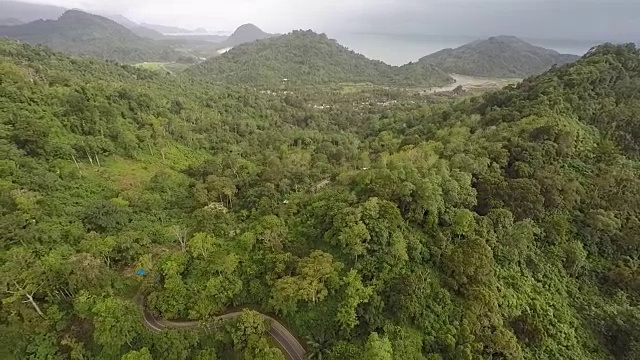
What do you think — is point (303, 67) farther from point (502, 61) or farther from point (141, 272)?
point (141, 272)

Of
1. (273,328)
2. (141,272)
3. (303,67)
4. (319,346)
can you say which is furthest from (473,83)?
(141,272)

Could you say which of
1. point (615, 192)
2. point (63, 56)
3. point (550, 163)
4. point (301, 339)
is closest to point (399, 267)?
point (301, 339)

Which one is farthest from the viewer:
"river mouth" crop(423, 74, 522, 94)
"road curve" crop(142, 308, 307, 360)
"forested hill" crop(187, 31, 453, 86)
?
"forested hill" crop(187, 31, 453, 86)

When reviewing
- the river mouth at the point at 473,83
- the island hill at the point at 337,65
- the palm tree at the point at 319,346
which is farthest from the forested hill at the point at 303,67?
the palm tree at the point at 319,346

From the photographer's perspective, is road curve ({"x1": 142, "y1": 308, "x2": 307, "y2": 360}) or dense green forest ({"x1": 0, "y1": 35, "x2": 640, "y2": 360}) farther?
dense green forest ({"x1": 0, "y1": 35, "x2": 640, "y2": 360})

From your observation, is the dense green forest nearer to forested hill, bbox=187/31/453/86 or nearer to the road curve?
the road curve

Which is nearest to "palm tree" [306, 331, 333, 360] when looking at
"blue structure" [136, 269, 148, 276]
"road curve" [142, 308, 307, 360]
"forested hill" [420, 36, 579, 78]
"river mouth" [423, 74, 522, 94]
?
"road curve" [142, 308, 307, 360]
